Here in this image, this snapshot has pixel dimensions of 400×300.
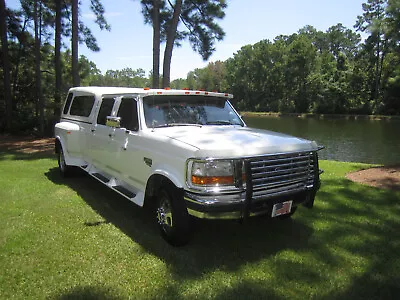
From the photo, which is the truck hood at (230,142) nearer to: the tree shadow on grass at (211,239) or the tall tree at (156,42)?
the tree shadow on grass at (211,239)

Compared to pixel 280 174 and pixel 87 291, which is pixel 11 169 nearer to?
pixel 87 291

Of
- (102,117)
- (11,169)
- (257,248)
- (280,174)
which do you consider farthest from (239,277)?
(11,169)

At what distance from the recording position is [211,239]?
14.7ft

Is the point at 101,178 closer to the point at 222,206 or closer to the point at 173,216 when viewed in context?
the point at 173,216

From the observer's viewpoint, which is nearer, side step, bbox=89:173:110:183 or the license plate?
the license plate

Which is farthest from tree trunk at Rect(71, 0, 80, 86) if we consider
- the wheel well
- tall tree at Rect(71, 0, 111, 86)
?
the wheel well

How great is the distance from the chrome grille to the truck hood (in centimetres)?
9

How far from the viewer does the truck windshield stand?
16.0ft

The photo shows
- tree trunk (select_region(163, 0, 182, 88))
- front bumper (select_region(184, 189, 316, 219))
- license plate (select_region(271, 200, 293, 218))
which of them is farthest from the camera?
tree trunk (select_region(163, 0, 182, 88))

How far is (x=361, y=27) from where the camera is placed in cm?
5922

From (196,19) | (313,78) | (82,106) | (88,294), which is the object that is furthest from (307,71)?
(88,294)

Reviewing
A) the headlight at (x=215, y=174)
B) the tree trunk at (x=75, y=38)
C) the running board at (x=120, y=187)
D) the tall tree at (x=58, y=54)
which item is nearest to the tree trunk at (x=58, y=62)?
the tall tree at (x=58, y=54)

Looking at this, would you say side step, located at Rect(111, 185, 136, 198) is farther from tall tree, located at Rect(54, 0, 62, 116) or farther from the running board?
tall tree, located at Rect(54, 0, 62, 116)

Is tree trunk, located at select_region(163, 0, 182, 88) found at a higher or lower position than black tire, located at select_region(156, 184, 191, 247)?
higher
